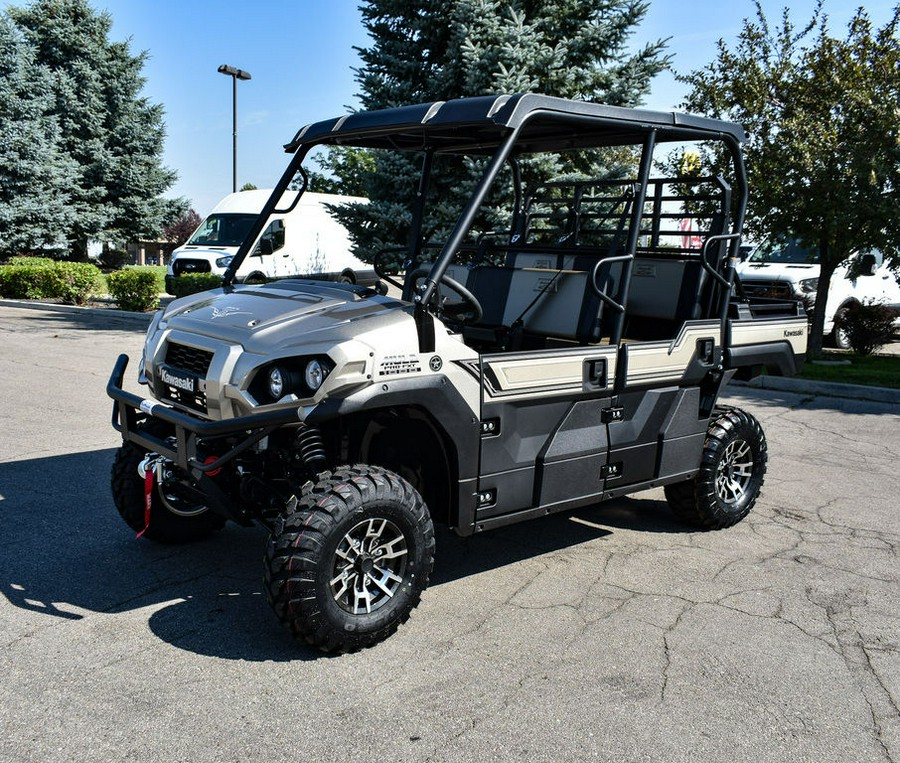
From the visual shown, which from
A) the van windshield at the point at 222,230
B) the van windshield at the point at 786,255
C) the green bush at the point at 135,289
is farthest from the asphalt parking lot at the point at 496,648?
the van windshield at the point at 222,230

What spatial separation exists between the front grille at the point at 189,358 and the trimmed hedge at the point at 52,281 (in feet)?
55.7

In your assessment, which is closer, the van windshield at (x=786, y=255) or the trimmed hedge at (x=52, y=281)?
the van windshield at (x=786, y=255)

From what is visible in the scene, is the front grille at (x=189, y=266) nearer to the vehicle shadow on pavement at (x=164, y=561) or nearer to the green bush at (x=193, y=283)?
the green bush at (x=193, y=283)

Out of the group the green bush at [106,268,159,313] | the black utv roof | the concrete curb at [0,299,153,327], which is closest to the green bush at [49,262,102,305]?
the concrete curb at [0,299,153,327]

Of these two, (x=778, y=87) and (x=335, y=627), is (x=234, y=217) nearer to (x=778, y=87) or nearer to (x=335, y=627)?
(x=778, y=87)

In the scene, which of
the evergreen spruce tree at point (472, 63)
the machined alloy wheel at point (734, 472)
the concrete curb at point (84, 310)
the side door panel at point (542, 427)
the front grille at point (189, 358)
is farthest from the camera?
the concrete curb at point (84, 310)

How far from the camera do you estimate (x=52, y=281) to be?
20.4 metres

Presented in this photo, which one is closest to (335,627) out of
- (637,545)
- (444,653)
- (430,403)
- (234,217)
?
(444,653)

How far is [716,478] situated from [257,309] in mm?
3043

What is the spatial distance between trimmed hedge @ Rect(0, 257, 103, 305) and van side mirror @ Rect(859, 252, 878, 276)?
1556 centimetres

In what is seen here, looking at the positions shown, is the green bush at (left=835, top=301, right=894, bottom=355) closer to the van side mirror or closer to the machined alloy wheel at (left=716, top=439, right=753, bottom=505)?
the van side mirror

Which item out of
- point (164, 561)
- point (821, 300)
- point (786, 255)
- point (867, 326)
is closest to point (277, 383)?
point (164, 561)

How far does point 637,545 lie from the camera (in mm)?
5492

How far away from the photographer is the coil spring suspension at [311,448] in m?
3.98
